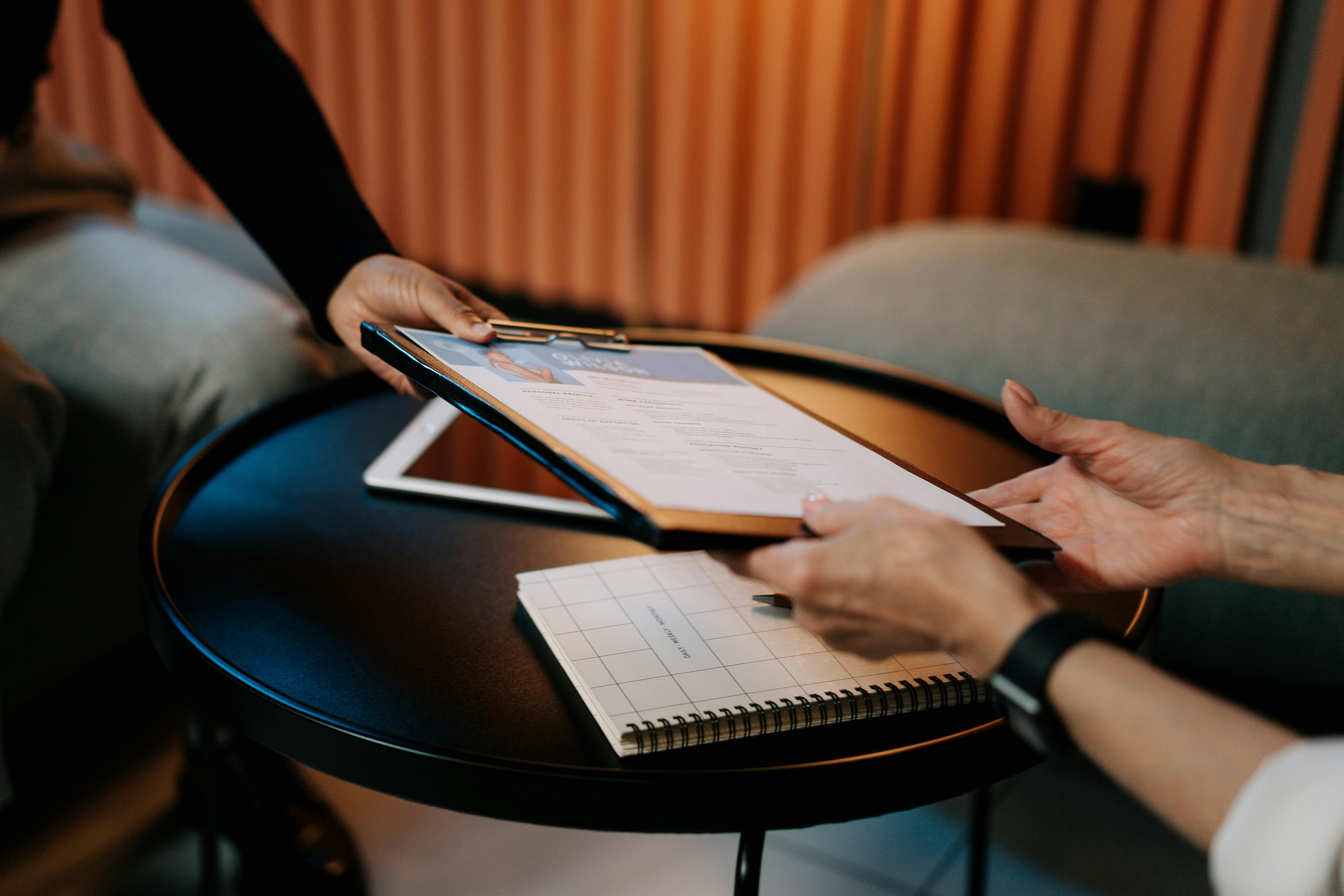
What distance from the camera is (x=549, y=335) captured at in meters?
0.69

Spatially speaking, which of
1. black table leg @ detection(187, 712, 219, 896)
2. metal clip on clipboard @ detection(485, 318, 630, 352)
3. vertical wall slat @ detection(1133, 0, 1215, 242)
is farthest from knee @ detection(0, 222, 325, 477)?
vertical wall slat @ detection(1133, 0, 1215, 242)

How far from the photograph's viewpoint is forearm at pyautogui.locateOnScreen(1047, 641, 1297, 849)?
0.43 meters

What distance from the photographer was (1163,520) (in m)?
0.63

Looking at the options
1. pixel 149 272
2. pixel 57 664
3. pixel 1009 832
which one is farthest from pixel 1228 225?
pixel 57 664

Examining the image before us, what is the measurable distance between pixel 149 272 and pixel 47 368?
0.17 m

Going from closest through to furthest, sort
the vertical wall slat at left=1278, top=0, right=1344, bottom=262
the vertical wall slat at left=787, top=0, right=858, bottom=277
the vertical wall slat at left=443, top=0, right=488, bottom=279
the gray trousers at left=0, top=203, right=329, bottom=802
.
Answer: the gray trousers at left=0, top=203, right=329, bottom=802
the vertical wall slat at left=1278, top=0, right=1344, bottom=262
the vertical wall slat at left=787, top=0, right=858, bottom=277
the vertical wall slat at left=443, top=0, right=488, bottom=279

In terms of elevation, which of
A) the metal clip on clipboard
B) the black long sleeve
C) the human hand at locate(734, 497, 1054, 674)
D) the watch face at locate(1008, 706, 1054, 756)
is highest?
the black long sleeve

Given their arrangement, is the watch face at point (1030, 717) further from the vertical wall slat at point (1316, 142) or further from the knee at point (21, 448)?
the vertical wall slat at point (1316, 142)

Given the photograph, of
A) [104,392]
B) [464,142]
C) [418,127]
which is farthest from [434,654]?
[418,127]

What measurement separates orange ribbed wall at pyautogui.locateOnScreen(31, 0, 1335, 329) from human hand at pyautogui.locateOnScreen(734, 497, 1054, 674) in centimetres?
169

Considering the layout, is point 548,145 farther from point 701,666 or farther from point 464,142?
point 701,666

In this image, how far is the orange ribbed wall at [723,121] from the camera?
185 centimetres

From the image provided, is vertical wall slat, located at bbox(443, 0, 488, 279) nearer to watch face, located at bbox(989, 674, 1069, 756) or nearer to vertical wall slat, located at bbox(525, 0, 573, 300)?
vertical wall slat, located at bbox(525, 0, 573, 300)

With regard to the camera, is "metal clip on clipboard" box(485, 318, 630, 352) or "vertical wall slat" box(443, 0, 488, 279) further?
"vertical wall slat" box(443, 0, 488, 279)
